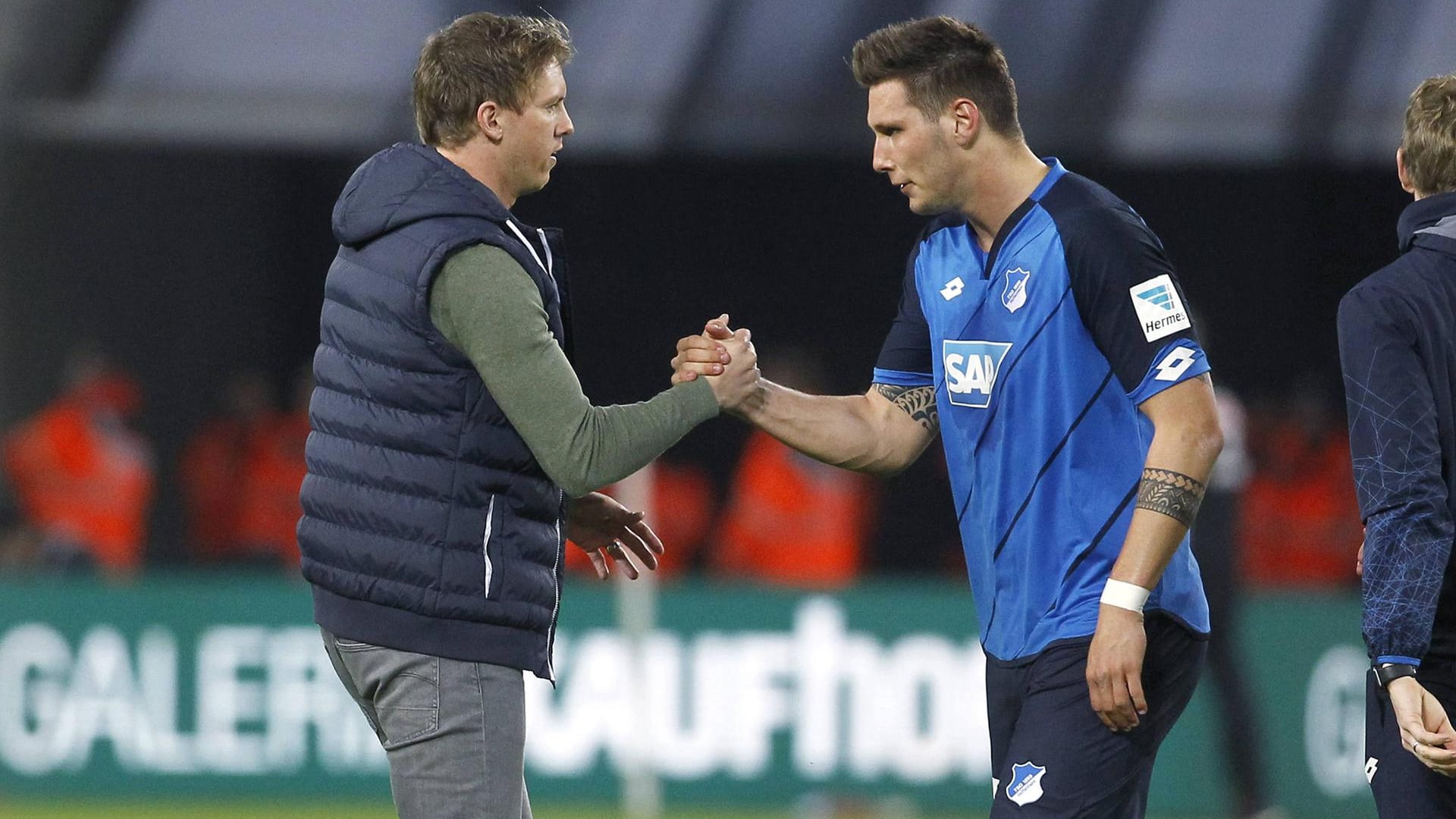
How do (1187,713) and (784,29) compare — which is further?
(784,29)

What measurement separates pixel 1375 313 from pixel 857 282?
42.6 ft

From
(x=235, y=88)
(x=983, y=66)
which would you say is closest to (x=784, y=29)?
(x=235, y=88)

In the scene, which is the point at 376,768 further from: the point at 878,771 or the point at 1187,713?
the point at 1187,713

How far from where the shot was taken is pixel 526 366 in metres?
3.65

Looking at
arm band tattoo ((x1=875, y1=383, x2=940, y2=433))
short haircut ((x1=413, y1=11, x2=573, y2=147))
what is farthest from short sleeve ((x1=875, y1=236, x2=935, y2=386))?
short haircut ((x1=413, y1=11, x2=573, y2=147))

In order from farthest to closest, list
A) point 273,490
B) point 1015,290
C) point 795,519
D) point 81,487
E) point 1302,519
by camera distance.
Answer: point 1302,519 < point 273,490 < point 81,487 < point 795,519 < point 1015,290

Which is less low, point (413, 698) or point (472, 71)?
point (472, 71)

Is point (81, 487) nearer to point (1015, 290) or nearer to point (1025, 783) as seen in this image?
point (1015, 290)

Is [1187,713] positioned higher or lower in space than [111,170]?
lower

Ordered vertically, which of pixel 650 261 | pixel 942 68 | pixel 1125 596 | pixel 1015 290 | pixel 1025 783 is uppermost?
pixel 650 261

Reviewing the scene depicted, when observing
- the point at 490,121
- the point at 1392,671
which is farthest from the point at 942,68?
the point at 1392,671

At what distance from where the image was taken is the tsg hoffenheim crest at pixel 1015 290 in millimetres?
4012

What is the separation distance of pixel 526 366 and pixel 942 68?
1114 mm

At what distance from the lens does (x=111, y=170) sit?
50.3 ft
